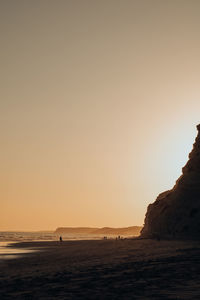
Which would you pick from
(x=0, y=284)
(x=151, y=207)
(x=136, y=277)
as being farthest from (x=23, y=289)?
(x=151, y=207)

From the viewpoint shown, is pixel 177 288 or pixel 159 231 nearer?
pixel 177 288

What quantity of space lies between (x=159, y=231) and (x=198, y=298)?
2240 inches

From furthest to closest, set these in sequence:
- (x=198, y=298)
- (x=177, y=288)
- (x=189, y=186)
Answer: (x=189, y=186), (x=177, y=288), (x=198, y=298)

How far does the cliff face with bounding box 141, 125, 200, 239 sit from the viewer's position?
59.2m

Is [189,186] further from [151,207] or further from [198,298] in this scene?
[198,298]

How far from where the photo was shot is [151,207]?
244 ft

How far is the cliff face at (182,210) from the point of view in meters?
A: 59.2

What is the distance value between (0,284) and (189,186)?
167 feet

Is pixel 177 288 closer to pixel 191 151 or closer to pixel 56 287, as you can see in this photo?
pixel 56 287

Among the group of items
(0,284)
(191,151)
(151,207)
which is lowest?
(0,284)

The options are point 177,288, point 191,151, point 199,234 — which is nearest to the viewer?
point 177,288

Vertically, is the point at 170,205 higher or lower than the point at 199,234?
higher

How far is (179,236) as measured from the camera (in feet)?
193

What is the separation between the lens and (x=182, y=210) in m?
62.1
